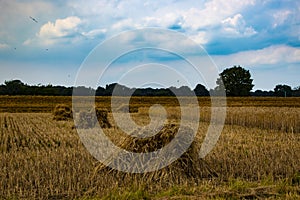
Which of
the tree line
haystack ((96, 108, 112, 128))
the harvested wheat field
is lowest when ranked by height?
the harvested wheat field

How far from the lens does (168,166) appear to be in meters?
8.49

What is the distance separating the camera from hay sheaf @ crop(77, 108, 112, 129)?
21219 millimetres

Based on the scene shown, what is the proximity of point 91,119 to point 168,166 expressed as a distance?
1349cm

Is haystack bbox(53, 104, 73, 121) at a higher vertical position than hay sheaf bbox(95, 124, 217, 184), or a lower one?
higher

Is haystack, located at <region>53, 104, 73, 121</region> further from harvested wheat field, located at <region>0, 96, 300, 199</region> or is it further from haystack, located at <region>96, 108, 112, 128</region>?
harvested wheat field, located at <region>0, 96, 300, 199</region>

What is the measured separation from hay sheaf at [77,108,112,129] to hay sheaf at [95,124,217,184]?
485 inches

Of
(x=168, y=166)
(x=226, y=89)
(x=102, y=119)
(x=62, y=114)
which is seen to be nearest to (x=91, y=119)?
(x=102, y=119)

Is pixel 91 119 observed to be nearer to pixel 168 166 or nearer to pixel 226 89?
pixel 168 166

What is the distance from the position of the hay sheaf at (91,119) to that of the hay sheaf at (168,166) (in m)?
12.3

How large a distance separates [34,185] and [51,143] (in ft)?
20.7

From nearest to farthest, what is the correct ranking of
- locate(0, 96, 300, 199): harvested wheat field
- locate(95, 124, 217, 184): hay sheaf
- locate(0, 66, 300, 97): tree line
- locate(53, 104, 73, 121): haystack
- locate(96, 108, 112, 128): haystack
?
locate(0, 96, 300, 199): harvested wheat field
locate(95, 124, 217, 184): hay sheaf
locate(96, 108, 112, 128): haystack
locate(53, 104, 73, 121): haystack
locate(0, 66, 300, 97): tree line

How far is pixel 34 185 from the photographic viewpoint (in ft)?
24.3

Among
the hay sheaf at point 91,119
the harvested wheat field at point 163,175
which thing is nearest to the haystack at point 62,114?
the hay sheaf at point 91,119

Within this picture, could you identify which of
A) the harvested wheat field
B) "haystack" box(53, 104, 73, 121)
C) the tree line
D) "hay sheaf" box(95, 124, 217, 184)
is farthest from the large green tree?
"hay sheaf" box(95, 124, 217, 184)
